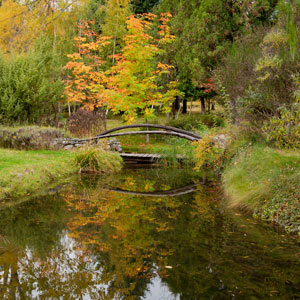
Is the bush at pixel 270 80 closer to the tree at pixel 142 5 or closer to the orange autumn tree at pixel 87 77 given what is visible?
the orange autumn tree at pixel 87 77

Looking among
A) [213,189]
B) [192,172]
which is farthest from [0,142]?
[213,189]

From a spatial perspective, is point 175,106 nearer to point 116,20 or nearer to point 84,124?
point 116,20

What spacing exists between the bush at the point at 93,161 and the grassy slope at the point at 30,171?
0.28 meters

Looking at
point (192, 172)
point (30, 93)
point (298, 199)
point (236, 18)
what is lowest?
point (192, 172)

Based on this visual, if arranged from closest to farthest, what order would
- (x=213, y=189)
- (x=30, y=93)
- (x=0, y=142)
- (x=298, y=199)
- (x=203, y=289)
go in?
1. (x=203, y=289)
2. (x=298, y=199)
3. (x=213, y=189)
4. (x=0, y=142)
5. (x=30, y=93)

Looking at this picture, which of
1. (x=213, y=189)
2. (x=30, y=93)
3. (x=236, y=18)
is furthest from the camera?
(x=236, y=18)

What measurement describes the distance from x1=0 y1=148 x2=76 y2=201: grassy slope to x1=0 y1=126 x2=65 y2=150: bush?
2.71 ft

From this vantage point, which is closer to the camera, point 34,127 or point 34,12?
point 34,12

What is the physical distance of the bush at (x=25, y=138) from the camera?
1207 centimetres

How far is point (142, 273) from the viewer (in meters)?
4.07

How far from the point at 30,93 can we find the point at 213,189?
28.5 feet

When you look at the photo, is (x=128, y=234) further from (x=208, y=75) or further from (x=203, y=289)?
(x=208, y=75)

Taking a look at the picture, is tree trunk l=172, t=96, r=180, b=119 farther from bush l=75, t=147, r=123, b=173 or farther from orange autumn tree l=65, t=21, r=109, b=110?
bush l=75, t=147, r=123, b=173

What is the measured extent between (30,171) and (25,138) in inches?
156
